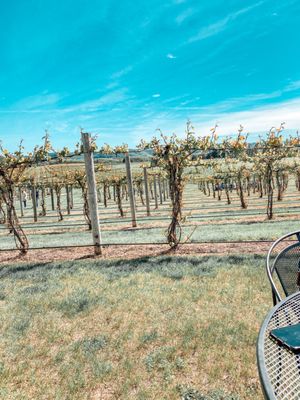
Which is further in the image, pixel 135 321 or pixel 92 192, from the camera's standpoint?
pixel 92 192

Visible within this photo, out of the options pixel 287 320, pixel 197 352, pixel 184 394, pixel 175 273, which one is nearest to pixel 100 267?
pixel 175 273

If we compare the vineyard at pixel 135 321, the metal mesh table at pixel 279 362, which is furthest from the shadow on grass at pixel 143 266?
the metal mesh table at pixel 279 362

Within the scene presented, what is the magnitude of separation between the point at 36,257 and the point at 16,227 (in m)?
1.28

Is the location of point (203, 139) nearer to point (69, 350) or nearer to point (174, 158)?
point (174, 158)

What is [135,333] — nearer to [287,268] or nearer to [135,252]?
[287,268]

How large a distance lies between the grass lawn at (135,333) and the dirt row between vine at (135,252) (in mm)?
1237

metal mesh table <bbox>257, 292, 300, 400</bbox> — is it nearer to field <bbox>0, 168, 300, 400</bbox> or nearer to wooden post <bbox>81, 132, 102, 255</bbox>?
field <bbox>0, 168, 300, 400</bbox>

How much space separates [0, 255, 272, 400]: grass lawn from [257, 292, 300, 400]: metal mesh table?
1.08 meters

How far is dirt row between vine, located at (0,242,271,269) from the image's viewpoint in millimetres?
7023

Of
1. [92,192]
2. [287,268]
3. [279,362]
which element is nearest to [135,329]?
[287,268]

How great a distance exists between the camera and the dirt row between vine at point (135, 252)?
7.02 m

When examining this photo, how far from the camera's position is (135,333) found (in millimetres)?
3459

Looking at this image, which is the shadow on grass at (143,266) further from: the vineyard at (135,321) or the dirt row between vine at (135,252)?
the dirt row between vine at (135,252)

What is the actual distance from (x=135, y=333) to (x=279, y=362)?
7.92 feet
